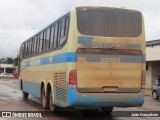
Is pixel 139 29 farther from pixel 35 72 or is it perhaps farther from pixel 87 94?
pixel 35 72

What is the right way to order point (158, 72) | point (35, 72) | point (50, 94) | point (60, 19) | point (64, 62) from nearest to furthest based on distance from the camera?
point (64, 62) < point (60, 19) < point (50, 94) < point (35, 72) < point (158, 72)

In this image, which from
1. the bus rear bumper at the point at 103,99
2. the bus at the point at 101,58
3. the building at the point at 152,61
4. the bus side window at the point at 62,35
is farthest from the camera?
the building at the point at 152,61

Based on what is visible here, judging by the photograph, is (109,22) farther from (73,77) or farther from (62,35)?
(73,77)

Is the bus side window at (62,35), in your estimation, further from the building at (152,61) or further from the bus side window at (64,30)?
the building at (152,61)

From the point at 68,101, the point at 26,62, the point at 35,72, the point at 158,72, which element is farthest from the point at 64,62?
the point at 158,72

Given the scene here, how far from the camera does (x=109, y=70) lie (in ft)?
39.8

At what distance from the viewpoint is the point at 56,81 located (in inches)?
540

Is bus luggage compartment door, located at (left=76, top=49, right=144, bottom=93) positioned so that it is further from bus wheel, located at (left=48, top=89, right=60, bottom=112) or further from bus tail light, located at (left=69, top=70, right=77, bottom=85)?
bus wheel, located at (left=48, top=89, right=60, bottom=112)

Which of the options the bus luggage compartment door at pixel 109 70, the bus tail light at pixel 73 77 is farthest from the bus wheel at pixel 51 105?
the bus luggage compartment door at pixel 109 70

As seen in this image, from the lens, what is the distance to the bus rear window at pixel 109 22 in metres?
Answer: 12.2

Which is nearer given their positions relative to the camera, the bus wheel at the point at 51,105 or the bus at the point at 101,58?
the bus at the point at 101,58

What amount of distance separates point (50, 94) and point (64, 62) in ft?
8.71

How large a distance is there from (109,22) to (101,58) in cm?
122

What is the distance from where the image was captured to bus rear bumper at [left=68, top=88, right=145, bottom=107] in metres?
11.7
